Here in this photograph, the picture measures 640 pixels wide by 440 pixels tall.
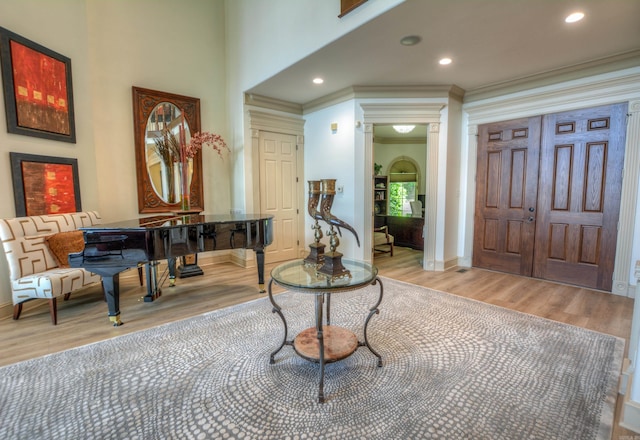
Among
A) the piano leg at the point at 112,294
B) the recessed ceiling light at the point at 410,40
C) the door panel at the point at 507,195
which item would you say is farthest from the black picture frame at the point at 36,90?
the door panel at the point at 507,195

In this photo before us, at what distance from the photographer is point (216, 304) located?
10.5 ft

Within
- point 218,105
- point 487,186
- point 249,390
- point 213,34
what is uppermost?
point 213,34

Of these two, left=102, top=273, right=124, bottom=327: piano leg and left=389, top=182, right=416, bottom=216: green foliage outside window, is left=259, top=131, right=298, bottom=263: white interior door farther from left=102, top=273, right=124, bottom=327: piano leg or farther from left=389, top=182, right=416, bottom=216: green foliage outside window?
left=389, top=182, right=416, bottom=216: green foliage outside window

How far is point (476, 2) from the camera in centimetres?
231

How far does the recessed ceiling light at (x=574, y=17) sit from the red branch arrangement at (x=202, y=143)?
407 centimetres

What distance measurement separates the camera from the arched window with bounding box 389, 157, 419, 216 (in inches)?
316

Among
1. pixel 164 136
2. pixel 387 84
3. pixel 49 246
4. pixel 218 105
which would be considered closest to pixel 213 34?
pixel 218 105

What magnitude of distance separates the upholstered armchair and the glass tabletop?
326 cm

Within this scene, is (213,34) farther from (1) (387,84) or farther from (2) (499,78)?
(2) (499,78)

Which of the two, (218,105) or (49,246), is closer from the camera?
(49,246)

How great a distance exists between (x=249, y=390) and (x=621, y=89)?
4.78 m

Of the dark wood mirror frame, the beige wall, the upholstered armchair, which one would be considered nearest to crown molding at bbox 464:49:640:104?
the upholstered armchair

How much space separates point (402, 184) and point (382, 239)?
3062mm

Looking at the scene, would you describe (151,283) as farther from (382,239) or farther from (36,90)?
(382,239)
